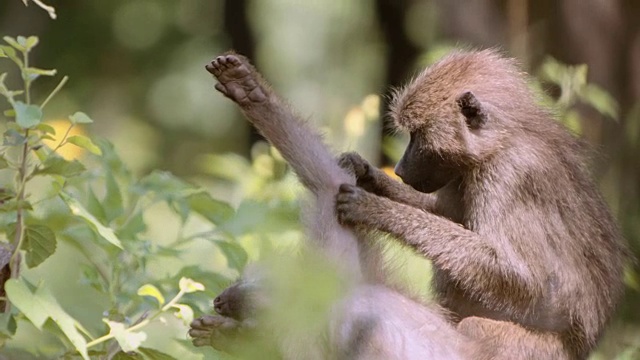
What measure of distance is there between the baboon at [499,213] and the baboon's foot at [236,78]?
0.45 metres

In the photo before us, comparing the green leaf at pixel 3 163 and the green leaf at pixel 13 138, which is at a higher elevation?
the green leaf at pixel 13 138

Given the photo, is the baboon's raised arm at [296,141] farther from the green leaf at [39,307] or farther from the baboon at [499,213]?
the green leaf at [39,307]

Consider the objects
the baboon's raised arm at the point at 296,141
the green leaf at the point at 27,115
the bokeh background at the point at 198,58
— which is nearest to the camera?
the green leaf at the point at 27,115

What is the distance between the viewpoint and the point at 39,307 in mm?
2768

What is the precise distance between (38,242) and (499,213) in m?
1.64

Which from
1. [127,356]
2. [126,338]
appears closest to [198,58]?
[127,356]

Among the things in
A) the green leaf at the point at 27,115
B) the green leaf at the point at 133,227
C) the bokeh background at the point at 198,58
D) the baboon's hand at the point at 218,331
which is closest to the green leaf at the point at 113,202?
the green leaf at the point at 133,227

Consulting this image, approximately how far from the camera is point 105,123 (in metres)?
10.1

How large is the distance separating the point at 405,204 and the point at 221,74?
87 cm

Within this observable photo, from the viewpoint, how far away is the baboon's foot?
3807mm

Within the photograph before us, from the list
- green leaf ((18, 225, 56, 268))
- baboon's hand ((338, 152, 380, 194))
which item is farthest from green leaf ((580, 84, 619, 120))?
green leaf ((18, 225, 56, 268))

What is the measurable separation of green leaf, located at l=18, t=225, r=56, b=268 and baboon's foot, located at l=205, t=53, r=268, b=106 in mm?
832

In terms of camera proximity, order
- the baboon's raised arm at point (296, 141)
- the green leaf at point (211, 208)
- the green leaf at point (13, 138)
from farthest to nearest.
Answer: the green leaf at point (211, 208), the baboon's raised arm at point (296, 141), the green leaf at point (13, 138)

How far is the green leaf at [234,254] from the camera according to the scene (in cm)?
420
